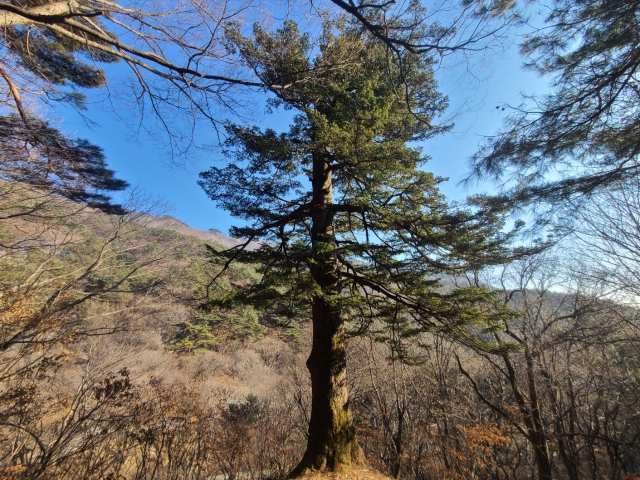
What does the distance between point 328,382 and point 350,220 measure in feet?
11.2

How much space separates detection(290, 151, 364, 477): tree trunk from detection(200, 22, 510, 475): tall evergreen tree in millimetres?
17

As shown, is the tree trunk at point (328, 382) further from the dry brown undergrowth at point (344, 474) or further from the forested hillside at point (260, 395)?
the forested hillside at point (260, 395)

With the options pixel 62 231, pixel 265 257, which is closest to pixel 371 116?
pixel 265 257

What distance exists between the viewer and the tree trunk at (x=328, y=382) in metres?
3.86

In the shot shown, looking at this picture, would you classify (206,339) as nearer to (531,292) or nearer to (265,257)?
(265,257)

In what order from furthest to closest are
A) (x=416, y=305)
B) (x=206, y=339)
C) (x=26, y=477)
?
(x=206, y=339), (x=416, y=305), (x=26, y=477)

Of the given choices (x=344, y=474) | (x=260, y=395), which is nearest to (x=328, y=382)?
(x=344, y=474)

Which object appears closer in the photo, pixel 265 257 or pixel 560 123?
pixel 560 123

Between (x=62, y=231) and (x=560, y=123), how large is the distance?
13806 millimetres

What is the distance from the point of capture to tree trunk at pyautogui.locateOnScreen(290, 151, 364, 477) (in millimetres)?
3857

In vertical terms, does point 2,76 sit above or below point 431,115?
below

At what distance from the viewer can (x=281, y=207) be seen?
6051mm

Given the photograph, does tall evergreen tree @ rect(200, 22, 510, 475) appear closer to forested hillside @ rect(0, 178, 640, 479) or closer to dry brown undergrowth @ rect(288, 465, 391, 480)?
dry brown undergrowth @ rect(288, 465, 391, 480)

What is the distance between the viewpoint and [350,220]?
19.7ft
